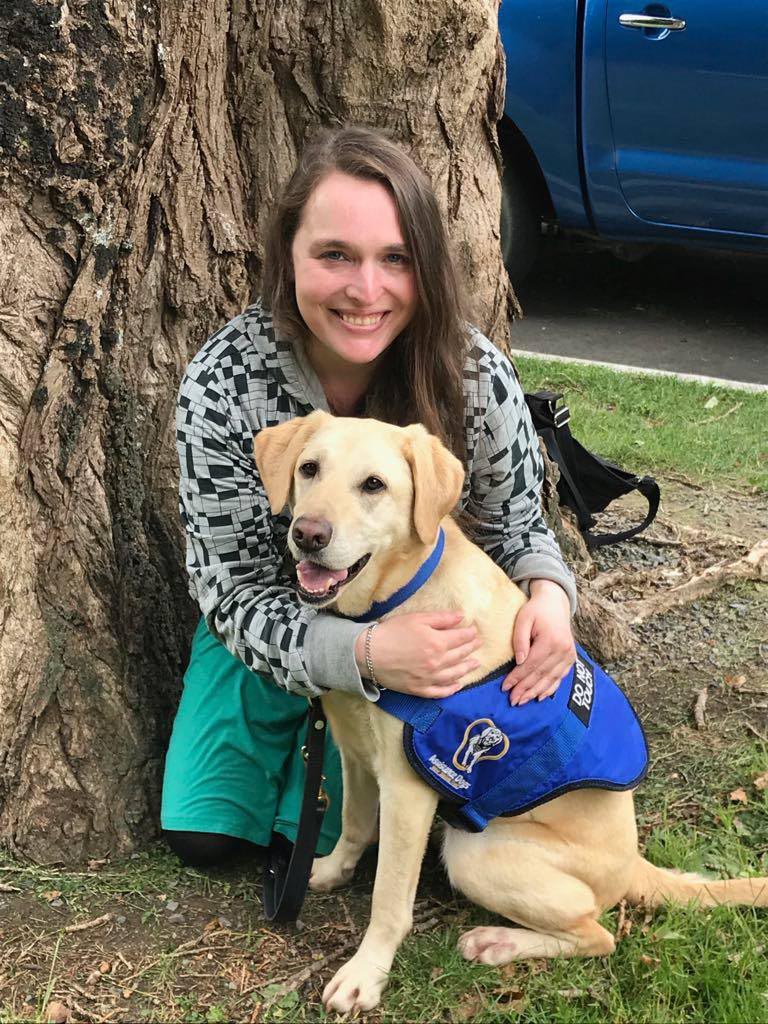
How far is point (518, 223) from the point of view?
7.16 meters

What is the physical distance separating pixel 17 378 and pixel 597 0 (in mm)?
4961

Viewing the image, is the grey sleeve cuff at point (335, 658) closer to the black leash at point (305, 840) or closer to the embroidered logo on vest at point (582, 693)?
the black leash at point (305, 840)

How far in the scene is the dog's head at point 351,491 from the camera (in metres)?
2.35

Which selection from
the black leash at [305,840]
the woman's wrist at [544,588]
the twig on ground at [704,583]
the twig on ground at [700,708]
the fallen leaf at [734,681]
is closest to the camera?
the black leash at [305,840]

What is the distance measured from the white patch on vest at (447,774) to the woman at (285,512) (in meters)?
0.15

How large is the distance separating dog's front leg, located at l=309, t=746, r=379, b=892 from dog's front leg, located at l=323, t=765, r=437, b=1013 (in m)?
0.37

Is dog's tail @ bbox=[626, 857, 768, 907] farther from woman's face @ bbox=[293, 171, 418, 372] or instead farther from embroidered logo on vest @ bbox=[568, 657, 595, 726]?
woman's face @ bbox=[293, 171, 418, 372]

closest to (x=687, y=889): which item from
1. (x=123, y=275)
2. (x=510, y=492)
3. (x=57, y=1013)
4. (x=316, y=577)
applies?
(x=510, y=492)

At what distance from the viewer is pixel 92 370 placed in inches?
111

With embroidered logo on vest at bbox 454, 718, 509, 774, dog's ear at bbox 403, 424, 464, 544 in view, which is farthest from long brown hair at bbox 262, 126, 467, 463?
embroidered logo on vest at bbox 454, 718, 509, 774

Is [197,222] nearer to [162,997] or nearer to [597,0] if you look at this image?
[162,997]

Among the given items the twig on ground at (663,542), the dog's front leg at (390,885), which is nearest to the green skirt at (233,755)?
the dog's front leg at (390,885)

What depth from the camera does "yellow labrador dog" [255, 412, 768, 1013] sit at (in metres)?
2.45

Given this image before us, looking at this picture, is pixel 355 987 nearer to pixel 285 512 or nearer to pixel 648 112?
pixel 285 512
